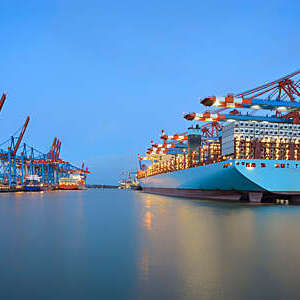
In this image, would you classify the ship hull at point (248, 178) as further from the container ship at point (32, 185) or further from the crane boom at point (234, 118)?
the container ship at point (32, 185)

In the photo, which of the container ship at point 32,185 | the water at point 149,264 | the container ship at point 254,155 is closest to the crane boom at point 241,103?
the container ship at point 254,155

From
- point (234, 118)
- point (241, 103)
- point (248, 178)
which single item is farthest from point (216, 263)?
point (234, 118)

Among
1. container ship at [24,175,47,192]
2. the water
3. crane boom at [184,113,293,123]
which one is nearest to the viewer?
the water

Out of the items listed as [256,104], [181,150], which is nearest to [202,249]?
[256,104]

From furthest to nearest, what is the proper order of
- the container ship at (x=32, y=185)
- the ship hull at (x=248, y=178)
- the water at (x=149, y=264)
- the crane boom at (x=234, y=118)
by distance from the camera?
1. the container ship at (x=32, y=185)
2. the crane boom at (x=234, y=118)
3. the ship hull at (x=248, y=178)
4. the water at (x=149, y=264)

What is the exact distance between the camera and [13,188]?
66.3 metres

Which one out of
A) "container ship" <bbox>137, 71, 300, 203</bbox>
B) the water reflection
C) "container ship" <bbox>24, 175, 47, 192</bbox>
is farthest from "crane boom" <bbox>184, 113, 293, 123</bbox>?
"container ship" <bbox>24, 175, 47, 192</bbox>

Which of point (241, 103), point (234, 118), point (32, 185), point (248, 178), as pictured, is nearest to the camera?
point (248, 178)

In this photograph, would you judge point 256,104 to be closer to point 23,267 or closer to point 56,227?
point 56,227

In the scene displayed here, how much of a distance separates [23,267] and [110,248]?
2599 mm

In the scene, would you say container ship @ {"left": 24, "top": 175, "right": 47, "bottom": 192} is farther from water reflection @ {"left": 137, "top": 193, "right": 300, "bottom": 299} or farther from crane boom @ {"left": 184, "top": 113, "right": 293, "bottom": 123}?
water reflection @ {"left": 137, "top": 193, "right": 300, "bottom": 299}

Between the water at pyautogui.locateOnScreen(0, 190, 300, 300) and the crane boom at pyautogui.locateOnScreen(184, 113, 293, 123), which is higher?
the crane boom at pyautogui.locateOnScreen(184, 113, 293, 123)

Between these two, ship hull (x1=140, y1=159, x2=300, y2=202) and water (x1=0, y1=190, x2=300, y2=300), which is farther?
ship hull (x1=140, y1=159, x2=300, y2=202)

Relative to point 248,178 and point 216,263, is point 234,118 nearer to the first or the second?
point 248,178
